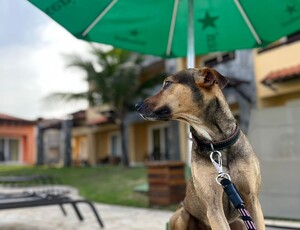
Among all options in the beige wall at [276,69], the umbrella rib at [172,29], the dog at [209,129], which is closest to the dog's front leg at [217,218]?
the dog at [209,129]

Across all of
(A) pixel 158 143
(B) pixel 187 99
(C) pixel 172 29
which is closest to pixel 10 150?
(A) pixel 158 143

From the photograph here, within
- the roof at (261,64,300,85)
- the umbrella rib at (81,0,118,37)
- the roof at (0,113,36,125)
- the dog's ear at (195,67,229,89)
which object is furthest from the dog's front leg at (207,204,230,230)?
the roof at (0,113,36,125)

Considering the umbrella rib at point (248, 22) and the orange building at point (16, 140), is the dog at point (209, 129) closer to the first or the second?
the umbrella rib at point (248, 22)

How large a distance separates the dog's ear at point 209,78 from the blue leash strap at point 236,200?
676mm

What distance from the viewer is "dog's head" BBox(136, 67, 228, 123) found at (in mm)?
2752

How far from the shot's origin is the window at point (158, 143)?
23.0 meters

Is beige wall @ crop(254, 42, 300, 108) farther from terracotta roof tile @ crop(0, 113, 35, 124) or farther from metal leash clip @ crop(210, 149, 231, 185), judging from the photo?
terracotta roof tile @ crop(0, 113, 35, 124)

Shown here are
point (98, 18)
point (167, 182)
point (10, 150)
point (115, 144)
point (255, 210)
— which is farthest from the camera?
point (10, 150)

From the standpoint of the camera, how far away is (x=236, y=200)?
101 inches

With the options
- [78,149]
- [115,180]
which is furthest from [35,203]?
[78,149]

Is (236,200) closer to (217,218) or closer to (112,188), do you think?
(217,218)

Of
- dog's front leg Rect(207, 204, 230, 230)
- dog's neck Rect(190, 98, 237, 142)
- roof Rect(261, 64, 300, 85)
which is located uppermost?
roof Rect(261, 64, 300, 85)

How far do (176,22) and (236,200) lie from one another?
11.3 feet

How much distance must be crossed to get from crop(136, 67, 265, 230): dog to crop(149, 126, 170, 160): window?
1962 centimetres
